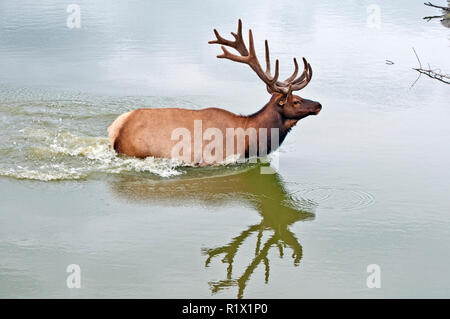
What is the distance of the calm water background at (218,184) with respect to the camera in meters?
6.27

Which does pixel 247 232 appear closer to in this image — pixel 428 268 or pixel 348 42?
pixel 428 268

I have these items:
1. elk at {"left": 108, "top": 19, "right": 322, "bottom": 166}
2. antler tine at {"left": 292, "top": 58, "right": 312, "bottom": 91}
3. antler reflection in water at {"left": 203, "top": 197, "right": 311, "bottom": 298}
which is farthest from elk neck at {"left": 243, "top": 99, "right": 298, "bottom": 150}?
antler reflection in water at {"left": 203, "top": 197, "right": 311, "bottom": 298}

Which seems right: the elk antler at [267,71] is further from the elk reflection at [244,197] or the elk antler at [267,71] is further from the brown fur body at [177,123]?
the elk reflection at [244,197]

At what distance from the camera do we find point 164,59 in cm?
1424

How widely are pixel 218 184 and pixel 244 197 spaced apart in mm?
399

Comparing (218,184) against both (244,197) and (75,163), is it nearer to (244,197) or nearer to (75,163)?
(244,197)

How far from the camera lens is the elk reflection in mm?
6780

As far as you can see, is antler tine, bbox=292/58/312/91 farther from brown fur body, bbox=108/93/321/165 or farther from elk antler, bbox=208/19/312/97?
brown fur body, bbox=108/93/321/165

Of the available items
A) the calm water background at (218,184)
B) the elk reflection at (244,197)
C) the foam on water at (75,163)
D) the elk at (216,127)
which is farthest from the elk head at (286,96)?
the foam on water at (75,163)

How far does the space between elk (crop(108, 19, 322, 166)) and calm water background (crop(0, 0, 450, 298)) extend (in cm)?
20

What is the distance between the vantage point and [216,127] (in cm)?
889

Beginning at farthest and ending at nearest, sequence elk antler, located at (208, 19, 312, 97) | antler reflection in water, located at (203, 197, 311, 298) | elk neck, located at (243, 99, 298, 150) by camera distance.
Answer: elk neck, located at (243, 99, 298, 150) → elk antler, located at (208, 19, 312, 97) → antler reflection in water, located at (203, 197, 311, 298)

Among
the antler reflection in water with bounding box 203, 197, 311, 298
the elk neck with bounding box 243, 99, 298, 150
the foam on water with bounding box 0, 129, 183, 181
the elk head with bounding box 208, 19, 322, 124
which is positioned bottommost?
the antler reflection in water with bounding box 203, 197, 311, 298

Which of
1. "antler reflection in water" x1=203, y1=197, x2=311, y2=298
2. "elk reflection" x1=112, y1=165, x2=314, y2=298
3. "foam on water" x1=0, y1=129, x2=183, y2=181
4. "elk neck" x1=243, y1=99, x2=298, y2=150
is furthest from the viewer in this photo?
"elk neck" x1=243, y1=99, x2=298, y2=150
